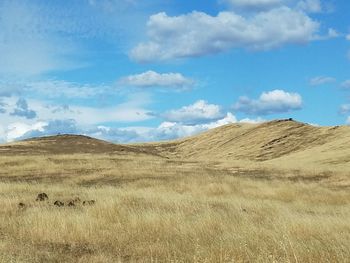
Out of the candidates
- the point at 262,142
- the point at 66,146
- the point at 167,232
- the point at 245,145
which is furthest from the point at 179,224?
the point at 245,145

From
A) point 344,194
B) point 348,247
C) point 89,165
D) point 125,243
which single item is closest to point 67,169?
point 89,165

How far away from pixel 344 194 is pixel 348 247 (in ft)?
50.6

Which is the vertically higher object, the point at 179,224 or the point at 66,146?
the point at 66,146

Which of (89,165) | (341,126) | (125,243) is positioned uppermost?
(341,126)

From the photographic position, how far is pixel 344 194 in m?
24.0

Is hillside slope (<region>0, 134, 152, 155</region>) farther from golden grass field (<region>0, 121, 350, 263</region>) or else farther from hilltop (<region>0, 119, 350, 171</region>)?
golden grass field (<region>0, 121, 350, 263</region>)

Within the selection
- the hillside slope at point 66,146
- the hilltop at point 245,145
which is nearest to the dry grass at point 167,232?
the hilltop at point 245,145

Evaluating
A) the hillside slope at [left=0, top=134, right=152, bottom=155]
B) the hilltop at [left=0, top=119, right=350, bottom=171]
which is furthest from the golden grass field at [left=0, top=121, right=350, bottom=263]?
the hillside slope at [left=0, top=134, right=152, bottom=155]

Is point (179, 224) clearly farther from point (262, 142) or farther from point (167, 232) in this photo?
point (262, 142)

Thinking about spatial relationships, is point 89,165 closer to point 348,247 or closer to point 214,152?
point 348,247

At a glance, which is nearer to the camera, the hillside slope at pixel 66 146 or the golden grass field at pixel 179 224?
the golden grass field at pixel 179 224

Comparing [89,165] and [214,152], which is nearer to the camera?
[89,165]

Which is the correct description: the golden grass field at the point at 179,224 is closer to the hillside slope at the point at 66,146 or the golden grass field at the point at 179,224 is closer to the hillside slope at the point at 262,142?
the hillside slope at the point at 66,146

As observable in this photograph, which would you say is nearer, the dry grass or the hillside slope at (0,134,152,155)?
the dry grass
